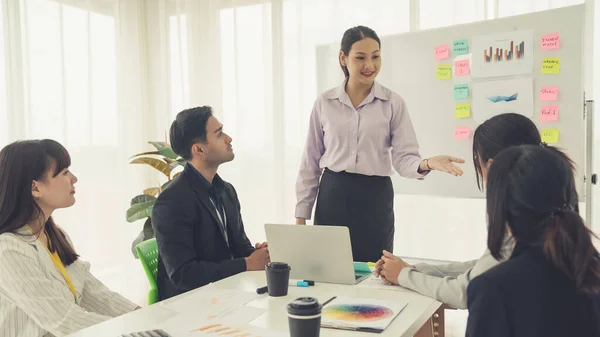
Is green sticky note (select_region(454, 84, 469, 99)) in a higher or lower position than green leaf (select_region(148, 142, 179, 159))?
higher

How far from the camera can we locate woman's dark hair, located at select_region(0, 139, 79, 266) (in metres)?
1.46

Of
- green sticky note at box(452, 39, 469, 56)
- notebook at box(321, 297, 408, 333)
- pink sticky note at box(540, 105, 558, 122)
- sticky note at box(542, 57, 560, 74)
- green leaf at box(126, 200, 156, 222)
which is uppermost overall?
green sticky note at box(452, 39, 469, 56)

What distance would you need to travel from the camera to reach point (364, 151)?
227 centimetres

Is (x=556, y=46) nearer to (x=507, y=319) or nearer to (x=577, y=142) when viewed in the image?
(x=577, y=142)

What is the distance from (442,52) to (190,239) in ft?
6.33

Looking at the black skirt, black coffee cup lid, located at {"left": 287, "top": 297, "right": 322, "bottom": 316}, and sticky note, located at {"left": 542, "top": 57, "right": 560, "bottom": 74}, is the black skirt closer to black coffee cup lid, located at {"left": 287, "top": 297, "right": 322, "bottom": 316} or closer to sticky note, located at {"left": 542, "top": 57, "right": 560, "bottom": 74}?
sticky note, located at {"left": 542, "top": 57, "right": 560, "bottom": 74}

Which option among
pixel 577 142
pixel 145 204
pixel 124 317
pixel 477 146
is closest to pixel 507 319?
pixel 477 146

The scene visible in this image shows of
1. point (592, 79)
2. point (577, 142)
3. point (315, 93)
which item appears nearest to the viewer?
point (577, 142)

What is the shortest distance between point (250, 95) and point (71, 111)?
1.24 m

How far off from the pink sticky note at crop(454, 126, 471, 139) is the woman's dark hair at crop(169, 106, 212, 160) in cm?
157

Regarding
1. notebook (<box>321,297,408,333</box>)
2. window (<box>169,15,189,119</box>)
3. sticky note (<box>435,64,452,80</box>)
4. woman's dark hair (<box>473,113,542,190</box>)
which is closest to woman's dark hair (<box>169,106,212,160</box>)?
notebook (<box>321,297,408,333</box>)

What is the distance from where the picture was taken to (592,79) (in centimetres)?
290

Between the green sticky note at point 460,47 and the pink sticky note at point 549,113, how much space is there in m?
0.52

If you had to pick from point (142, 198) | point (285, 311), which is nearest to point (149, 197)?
point (142, 198)
